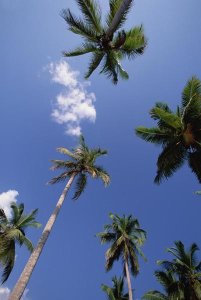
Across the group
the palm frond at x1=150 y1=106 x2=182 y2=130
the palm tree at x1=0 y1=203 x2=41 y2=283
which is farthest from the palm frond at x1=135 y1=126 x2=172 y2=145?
the palm tree at x1=0 y1=203 x2=41 y2=283

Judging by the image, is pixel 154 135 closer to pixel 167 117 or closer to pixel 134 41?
pixel 167 117

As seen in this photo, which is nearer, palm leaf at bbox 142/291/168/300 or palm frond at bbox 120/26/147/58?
palm frond at bbox 120/26/147/58

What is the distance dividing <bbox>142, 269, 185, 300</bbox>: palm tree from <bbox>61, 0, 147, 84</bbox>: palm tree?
17.5 meters

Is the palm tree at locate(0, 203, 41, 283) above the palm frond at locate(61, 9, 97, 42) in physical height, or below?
below

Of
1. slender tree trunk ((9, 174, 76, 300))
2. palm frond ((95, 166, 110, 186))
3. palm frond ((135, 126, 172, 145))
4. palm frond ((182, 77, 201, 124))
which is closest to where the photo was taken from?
slender tree trunk ((9, 174, 76, 300))

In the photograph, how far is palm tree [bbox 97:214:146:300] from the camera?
28578mm

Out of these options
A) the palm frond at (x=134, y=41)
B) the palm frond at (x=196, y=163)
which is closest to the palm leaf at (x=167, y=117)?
the palm frond at (x=196, y=163)

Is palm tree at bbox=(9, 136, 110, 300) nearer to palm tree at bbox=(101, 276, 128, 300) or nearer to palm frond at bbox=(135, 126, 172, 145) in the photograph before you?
palm frond at bbox=(135, 126, 172, 145)

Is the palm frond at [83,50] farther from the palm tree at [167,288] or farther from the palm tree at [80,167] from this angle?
the palm tree at [167,288]

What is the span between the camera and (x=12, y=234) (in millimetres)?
23656

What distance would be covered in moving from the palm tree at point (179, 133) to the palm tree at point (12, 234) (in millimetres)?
12298

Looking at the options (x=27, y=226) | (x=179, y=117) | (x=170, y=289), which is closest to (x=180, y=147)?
(x=179, y=117)

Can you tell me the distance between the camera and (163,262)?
88.7 ft

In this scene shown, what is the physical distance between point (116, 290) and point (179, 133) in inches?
800
